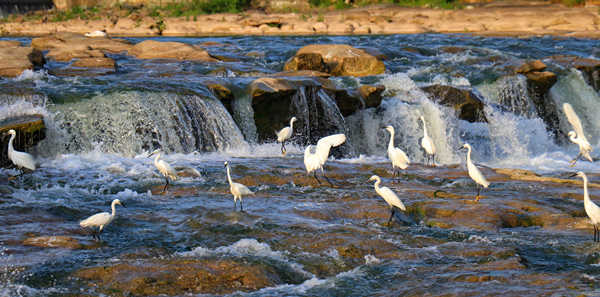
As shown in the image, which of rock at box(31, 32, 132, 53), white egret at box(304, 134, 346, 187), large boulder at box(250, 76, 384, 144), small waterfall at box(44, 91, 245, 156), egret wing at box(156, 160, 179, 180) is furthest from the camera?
rock at box(31, 32, 132, 53)

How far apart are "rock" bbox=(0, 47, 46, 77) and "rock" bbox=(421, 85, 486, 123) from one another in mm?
8838

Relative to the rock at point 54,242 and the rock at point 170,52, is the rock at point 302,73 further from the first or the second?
the rock at point 54,242

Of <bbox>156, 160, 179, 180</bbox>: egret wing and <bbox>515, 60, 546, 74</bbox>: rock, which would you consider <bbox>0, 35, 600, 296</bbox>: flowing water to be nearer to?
<bbox>156, 160, 179, 180</bbox>: egret wing

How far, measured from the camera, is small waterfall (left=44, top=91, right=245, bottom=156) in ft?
36.1

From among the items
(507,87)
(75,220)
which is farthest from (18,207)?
(507,87)

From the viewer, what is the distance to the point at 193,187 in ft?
28.0

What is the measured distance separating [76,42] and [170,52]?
4088 millimetres

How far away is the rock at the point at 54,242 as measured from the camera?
19.4ft

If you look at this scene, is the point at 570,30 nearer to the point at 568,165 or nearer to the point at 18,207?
the point at 568,165

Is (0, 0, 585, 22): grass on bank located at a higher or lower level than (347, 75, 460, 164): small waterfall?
higher

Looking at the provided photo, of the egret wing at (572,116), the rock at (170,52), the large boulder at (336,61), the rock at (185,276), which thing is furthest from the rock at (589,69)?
the rock at (185,276)

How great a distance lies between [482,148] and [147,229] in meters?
10.2

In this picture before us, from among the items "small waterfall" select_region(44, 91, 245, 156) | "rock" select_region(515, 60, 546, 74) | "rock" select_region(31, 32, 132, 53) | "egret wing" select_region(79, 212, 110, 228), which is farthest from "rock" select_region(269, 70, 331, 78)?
"egret wing" select_region(79, 212, 110, 228)

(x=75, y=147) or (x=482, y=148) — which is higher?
(x=75, y=147)
